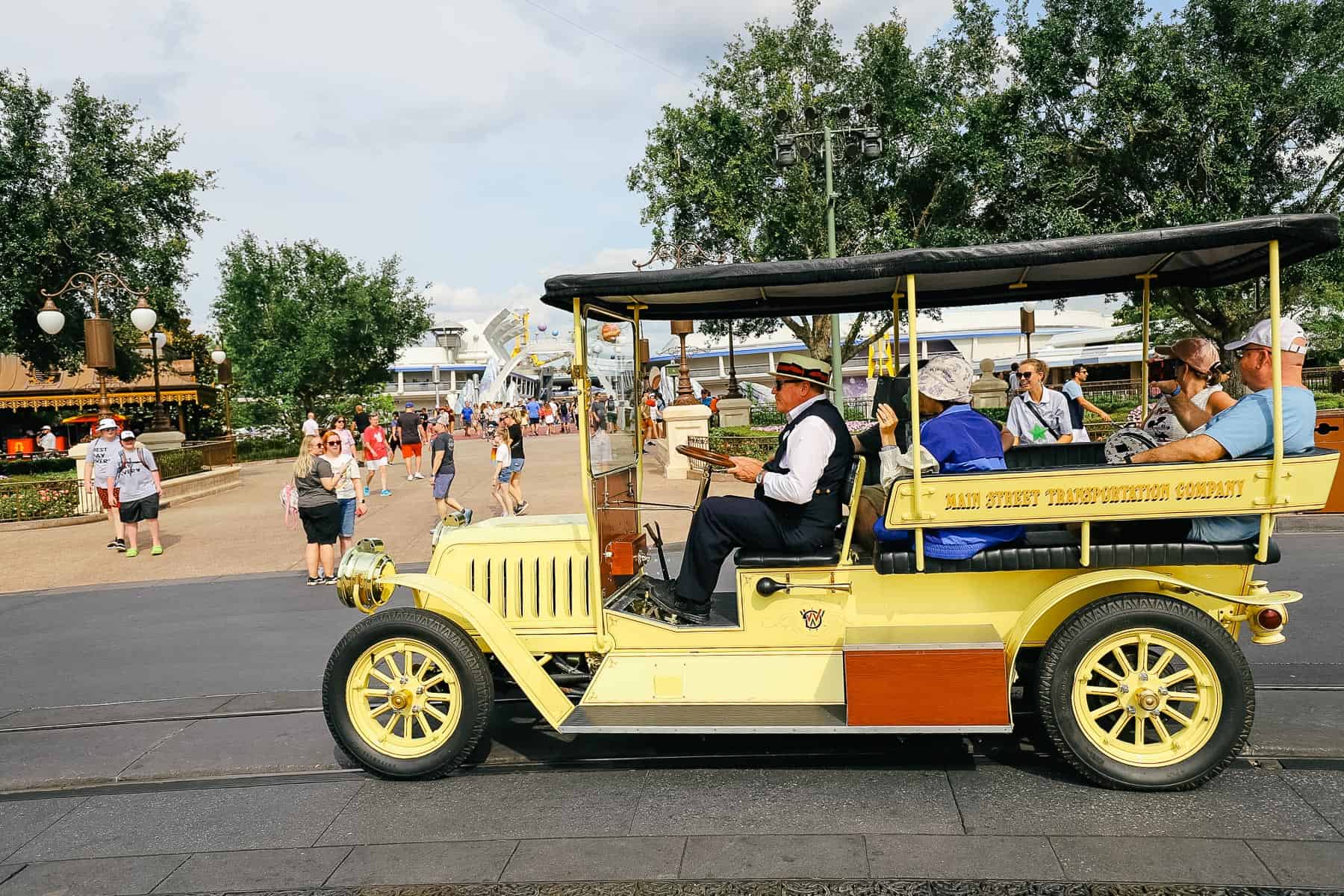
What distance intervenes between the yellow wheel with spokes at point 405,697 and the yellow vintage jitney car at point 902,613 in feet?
0.04

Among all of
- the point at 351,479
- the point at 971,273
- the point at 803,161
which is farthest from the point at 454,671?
the point at 803,161

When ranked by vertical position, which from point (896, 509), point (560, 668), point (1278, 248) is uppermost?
point (1278, 248)

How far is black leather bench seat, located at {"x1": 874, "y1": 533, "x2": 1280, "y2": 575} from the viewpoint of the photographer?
4.01 m

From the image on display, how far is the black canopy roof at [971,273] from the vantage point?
3.84 meters

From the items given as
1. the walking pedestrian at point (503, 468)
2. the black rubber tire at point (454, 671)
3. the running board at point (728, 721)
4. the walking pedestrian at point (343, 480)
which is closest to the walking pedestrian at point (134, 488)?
the walking pedestrian at point (343, 480)

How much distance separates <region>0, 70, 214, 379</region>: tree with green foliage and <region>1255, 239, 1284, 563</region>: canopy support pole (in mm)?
22056

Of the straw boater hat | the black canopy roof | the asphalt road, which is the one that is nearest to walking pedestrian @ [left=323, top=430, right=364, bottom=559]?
the asphalt road

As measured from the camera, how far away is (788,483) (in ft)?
14.3

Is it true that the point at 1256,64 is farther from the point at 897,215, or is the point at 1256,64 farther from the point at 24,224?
the point at 24,224

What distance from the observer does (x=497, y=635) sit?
14.2 feet

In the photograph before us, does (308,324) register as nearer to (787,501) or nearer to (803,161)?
(803,161)

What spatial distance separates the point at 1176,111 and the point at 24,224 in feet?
75.2

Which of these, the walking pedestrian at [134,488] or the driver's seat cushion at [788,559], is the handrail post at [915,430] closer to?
the driver's seat cushion at [788,559]

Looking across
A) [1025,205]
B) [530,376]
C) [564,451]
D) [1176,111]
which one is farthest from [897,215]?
[530,376]
